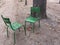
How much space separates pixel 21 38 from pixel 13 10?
3563 millimetres

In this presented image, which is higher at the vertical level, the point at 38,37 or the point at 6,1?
the point at 6,1

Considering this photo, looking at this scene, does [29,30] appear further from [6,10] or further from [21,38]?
[6,10]

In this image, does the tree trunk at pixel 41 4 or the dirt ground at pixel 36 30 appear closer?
the dirt ground at pixel 36 30

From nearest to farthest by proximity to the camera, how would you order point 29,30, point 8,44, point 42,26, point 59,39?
1. point 8,44
2. point 59,39
3. point 29,30
4. point 42,26

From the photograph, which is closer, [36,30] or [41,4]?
[36,30]

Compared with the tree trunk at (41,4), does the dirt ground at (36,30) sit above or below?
below

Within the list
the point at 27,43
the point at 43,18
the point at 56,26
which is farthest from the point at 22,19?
the point at 27,43

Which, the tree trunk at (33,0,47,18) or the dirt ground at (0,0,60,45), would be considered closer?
the dirt ground at (0,0,60,45)

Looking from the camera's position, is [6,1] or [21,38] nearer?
[21,38]

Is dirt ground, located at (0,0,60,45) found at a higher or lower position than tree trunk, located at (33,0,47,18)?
lower

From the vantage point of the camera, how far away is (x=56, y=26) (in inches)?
271

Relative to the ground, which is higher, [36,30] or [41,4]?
[41,4]

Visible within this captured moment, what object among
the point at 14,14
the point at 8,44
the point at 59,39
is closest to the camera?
the point at 8,44

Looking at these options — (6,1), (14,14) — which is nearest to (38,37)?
(14,14)
